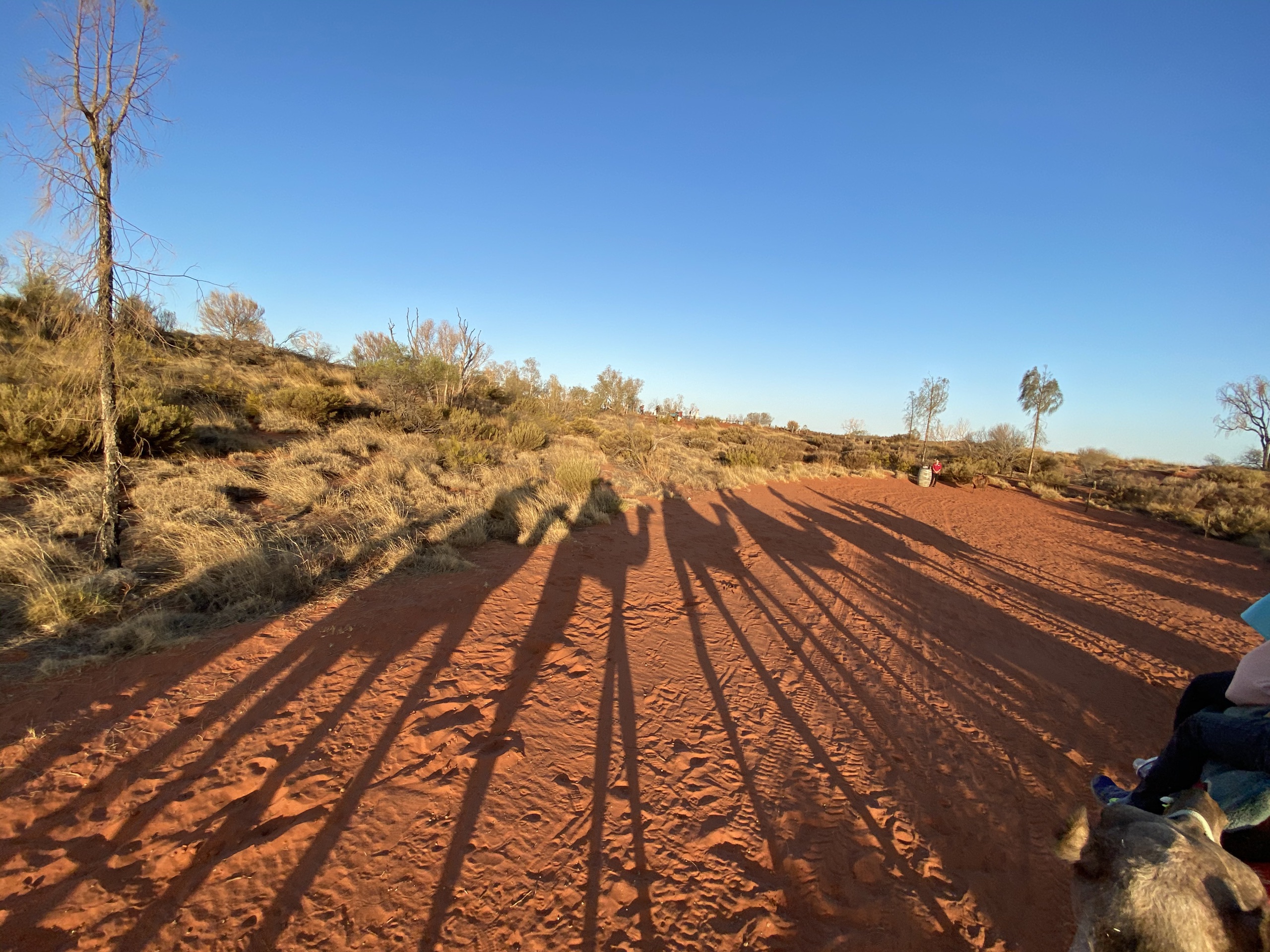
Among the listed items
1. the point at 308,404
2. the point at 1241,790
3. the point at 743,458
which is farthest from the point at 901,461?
the point at 1241,790

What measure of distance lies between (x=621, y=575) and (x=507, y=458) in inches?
310

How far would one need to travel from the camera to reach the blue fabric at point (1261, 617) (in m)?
1.90

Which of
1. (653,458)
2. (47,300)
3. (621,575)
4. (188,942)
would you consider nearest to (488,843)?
(188,942)

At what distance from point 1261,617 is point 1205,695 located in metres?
0.41

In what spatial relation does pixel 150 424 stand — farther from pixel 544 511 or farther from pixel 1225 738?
pixel 1225 738

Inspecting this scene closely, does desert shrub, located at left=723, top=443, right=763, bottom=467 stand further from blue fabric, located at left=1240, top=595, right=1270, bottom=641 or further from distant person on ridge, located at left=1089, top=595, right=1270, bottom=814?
distant person on ridge, located at left=1089, top=595, right=1270, bottom=814

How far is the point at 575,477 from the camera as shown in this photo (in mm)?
10773

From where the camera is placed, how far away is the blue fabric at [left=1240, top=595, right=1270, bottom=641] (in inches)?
74.7

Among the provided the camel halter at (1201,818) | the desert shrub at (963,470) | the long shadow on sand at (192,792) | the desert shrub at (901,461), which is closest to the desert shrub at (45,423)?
the long shadow on sand at (192,792)

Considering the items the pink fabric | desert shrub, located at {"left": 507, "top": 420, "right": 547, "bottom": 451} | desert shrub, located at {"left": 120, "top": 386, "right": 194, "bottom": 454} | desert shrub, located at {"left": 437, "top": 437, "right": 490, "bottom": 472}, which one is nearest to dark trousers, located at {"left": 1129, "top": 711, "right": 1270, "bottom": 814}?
the pink fabric

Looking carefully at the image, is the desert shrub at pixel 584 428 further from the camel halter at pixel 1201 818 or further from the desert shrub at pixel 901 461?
the camel halter at pixel 1201 818

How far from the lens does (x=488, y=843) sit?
99.0 inches

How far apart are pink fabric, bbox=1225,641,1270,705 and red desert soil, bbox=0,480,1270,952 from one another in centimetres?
142

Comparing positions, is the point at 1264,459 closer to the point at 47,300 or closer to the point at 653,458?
the point at 653,458
